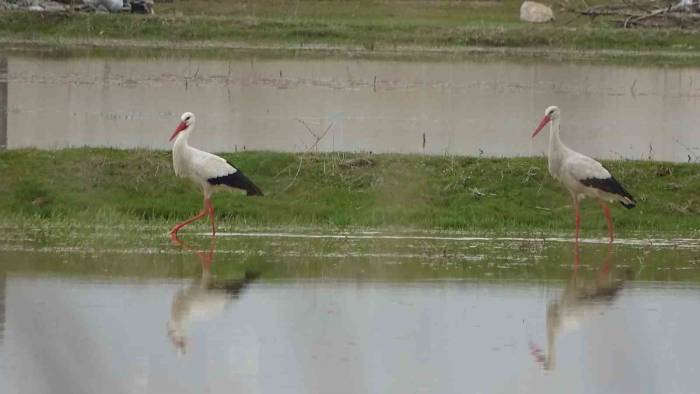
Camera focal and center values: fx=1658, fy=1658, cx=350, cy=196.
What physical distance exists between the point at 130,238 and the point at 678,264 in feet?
14.8

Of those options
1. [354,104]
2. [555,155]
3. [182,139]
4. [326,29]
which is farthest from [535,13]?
[182,139]

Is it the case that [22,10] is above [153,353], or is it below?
above

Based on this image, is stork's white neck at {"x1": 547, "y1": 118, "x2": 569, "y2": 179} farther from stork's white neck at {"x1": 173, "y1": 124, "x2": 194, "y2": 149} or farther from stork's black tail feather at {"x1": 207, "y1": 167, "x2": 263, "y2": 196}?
stork's white neck at {"x1": 173, "y1": 124, "x2": 194, "y2": 149}

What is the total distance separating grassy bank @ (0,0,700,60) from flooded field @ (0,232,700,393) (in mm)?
21662

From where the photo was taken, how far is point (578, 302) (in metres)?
11.7

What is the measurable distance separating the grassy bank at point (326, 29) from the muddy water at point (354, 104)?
3267 mm

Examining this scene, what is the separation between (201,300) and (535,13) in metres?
30.6

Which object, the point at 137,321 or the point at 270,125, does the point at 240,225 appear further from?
the point at 270,125

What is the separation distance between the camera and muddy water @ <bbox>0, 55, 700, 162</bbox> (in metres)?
20.9

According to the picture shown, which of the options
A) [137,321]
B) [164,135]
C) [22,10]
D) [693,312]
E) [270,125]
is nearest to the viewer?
[137,321]

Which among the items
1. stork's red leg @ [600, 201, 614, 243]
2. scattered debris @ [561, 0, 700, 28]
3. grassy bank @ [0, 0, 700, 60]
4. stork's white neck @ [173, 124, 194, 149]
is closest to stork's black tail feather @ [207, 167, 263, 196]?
stork's white neck @ [173, 124, 194, 149]

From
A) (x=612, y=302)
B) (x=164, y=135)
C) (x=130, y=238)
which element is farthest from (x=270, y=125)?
(x=612, y=302)

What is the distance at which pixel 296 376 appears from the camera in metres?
9.14

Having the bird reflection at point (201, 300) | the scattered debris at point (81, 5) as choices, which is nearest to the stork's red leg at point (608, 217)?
the bird reflection at point (201, 300)
